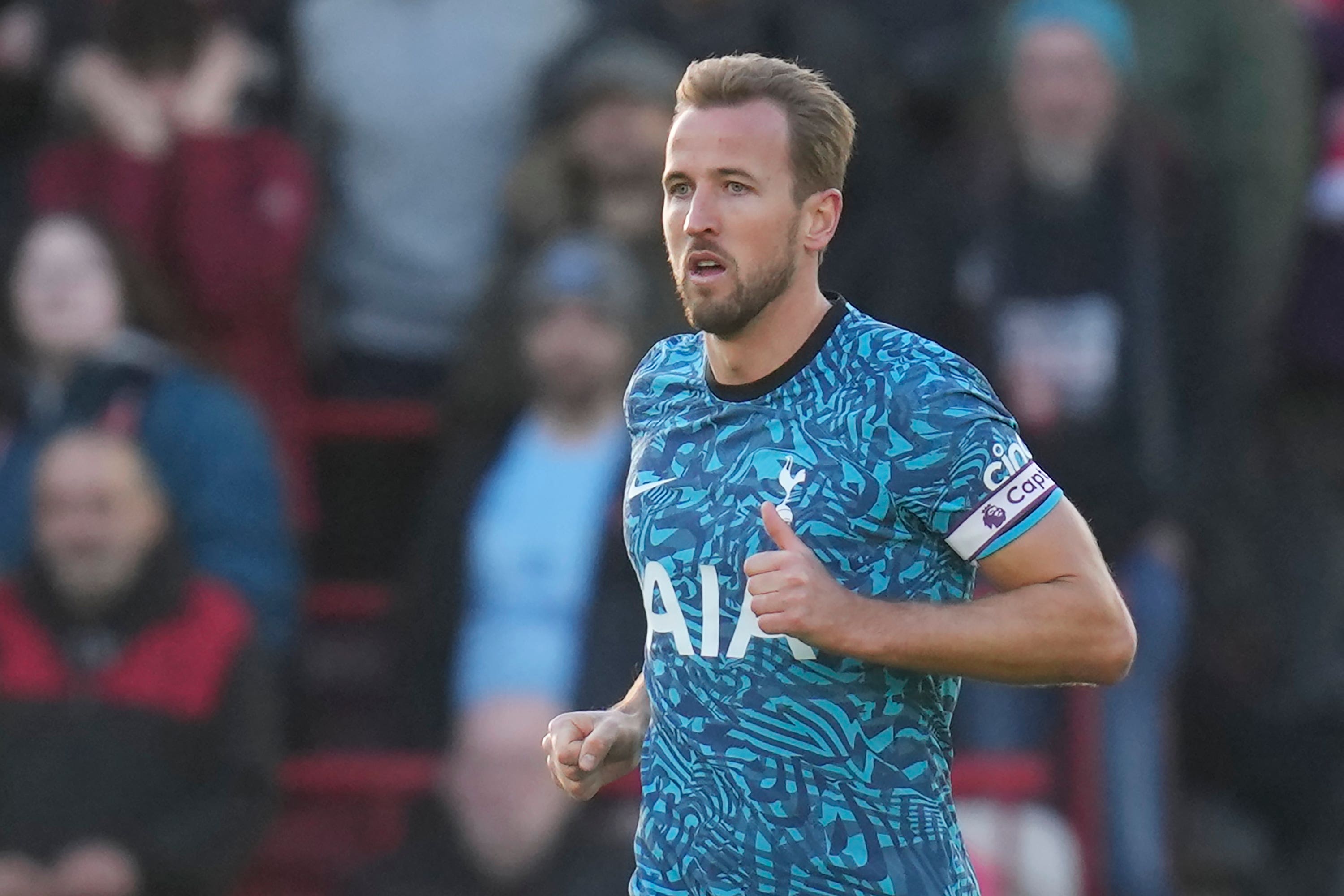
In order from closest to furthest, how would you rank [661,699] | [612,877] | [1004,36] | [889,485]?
[889,485], [661,699], [612,877], [1004,36]

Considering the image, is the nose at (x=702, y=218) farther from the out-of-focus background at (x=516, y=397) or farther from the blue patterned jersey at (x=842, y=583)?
the out-of-focus background at (x=516, y=397)

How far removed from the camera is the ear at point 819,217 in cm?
362

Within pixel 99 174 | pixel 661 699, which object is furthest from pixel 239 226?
pixel 661 699

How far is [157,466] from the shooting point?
7285 millimetres

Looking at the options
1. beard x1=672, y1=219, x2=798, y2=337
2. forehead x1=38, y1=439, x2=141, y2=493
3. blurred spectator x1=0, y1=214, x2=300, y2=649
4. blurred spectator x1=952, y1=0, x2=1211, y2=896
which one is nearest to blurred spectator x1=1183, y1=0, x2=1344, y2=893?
blurred spectator x1=952, y1=0, x2=1211, y2=896

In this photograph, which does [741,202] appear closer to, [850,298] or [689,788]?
[689,788]

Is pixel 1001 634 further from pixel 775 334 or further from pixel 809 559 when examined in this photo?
pixel 775 334

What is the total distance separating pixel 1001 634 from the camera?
3.34 metres

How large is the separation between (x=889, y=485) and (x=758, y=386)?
0.98 ft

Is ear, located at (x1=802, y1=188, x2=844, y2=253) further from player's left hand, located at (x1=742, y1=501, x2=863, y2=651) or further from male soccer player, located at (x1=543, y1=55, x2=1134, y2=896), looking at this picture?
player's left hand, located at (x1=742, y1=501, x2=863, y2=651)

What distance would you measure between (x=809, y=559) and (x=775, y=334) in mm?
440

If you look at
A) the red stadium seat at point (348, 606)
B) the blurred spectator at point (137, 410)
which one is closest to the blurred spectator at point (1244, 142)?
the red stadium seat at point (348, 606)

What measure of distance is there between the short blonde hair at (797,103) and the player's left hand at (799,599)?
1.98ft

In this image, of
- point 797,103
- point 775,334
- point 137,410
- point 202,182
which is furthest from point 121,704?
point 797,103
